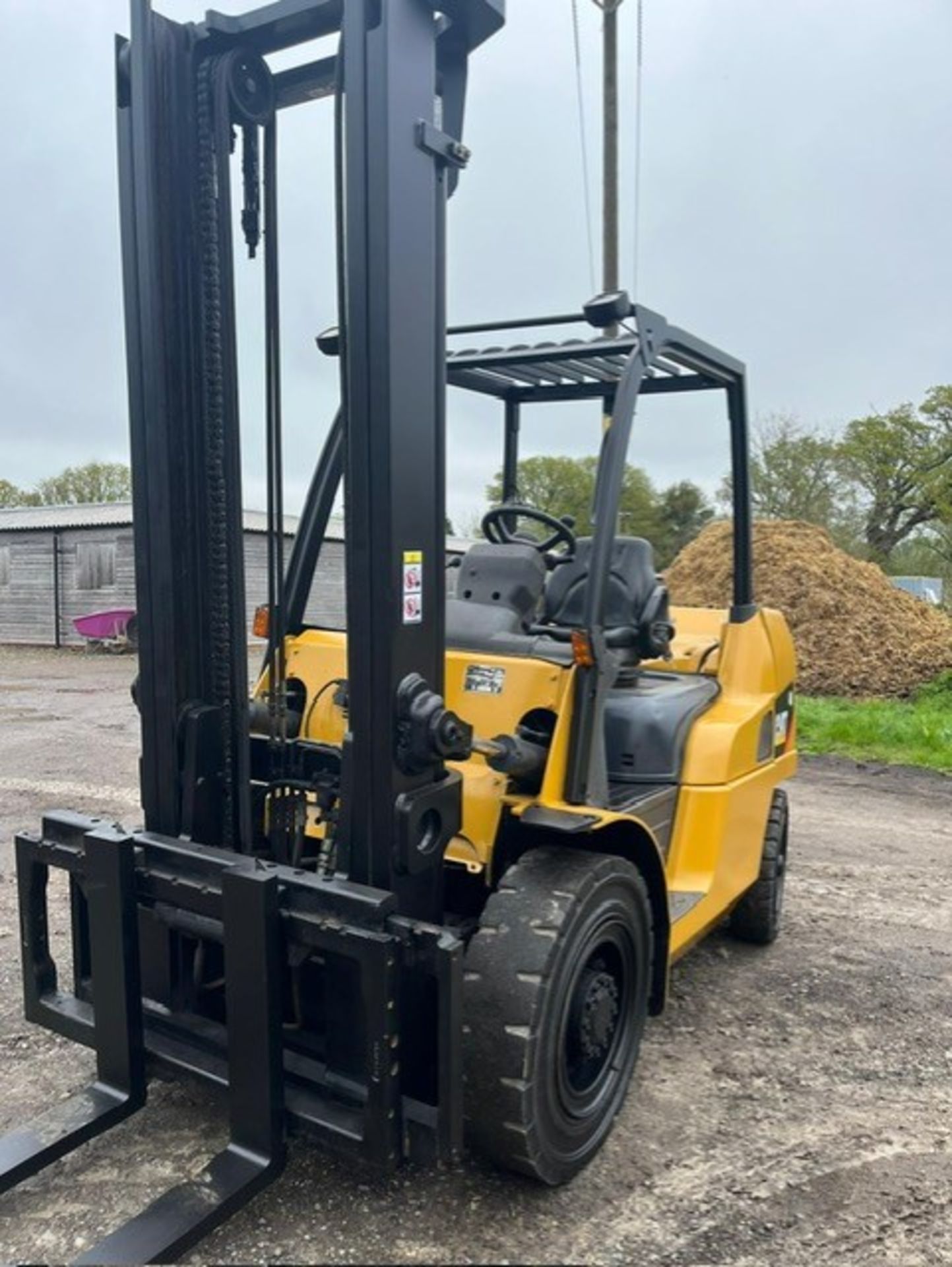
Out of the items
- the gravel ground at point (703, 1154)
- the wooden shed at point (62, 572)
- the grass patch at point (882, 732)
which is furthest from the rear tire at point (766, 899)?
the wooden shed at point (62, 572)

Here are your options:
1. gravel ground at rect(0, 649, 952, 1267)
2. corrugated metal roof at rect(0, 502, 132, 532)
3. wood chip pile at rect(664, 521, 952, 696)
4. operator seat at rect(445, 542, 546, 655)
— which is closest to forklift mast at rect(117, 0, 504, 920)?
operator seat at rect(445, 542, 546, 655)

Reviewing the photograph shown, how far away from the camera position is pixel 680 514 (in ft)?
97.9

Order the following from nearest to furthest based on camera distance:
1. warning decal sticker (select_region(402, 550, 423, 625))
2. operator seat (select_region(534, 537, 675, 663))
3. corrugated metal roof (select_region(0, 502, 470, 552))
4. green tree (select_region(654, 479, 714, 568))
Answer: warning decal sticker (select_region(402, 550, 423, 625))
operator seat (select_region(534, 537, 675, 663))
corrugated metal roof (select_region(0, 502, 470, 552))
green tree (select_region(654, 479, 714, 568))

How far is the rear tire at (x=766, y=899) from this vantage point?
15.5 ft

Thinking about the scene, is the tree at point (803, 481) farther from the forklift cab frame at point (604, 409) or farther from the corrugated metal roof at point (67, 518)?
the forklift cab frame at point (604, 409)

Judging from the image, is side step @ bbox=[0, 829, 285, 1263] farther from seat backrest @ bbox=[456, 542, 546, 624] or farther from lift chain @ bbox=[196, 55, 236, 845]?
seat backrest @ bbox=[456, 542, 546, 624]

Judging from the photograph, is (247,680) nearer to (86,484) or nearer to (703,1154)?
(703,1154)

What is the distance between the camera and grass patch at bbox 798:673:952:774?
984cm

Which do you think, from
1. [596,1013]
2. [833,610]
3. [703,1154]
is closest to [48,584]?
[833,610]

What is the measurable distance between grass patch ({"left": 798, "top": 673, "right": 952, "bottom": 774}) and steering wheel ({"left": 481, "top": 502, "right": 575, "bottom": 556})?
656cm

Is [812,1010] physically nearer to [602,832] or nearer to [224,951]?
[602,832]

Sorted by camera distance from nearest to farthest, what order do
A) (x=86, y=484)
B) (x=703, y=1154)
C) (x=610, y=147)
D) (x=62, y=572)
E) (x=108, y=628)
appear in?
(x=703, y=1154), (x=610, y=147), (x=108, y=628), (x=62, y=572), (x=86, y=484)

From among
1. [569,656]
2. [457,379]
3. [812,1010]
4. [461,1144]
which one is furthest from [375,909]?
[457,379]

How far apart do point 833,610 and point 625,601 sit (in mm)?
10717
